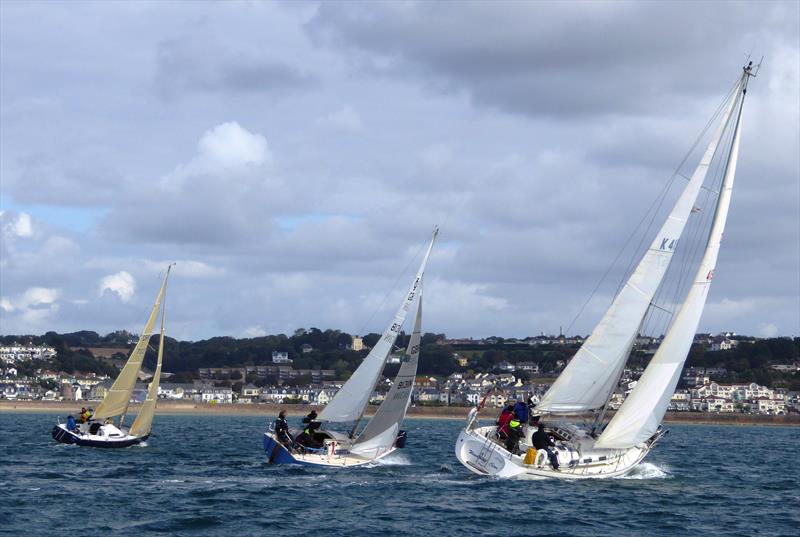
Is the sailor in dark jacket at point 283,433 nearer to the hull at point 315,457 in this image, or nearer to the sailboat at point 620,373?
the hull at point 315,457

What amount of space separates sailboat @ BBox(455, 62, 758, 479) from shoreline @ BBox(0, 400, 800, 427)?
322ft

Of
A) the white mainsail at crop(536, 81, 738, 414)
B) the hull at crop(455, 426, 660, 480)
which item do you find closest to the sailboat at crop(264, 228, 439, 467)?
the hull at crop(455, 426, 660, 480)

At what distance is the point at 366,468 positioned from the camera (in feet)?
129

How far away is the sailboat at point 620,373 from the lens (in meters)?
34.8

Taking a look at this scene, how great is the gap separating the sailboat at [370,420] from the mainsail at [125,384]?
1271 centimetres

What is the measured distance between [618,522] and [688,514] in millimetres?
2825

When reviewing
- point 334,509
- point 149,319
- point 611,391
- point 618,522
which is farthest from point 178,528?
point 149,319

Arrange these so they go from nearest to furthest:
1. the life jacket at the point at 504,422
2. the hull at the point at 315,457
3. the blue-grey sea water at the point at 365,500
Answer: the blue-grey sea water at the point at 365,500 → the life jacket at the point at 504,422 → the hull at the point at 315,457

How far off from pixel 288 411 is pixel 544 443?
12925 cm

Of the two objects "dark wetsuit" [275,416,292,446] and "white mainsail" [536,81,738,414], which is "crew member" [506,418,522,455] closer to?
"white mainsail" [536,81,738,414]

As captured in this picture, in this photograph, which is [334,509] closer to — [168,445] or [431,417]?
[168,445]

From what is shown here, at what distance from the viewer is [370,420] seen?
41031mm

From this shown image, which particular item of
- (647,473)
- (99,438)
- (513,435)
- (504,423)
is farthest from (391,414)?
(99,438)

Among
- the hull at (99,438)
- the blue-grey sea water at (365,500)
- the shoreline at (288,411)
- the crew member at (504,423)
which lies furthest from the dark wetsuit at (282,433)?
the shoreline at (288,411)
